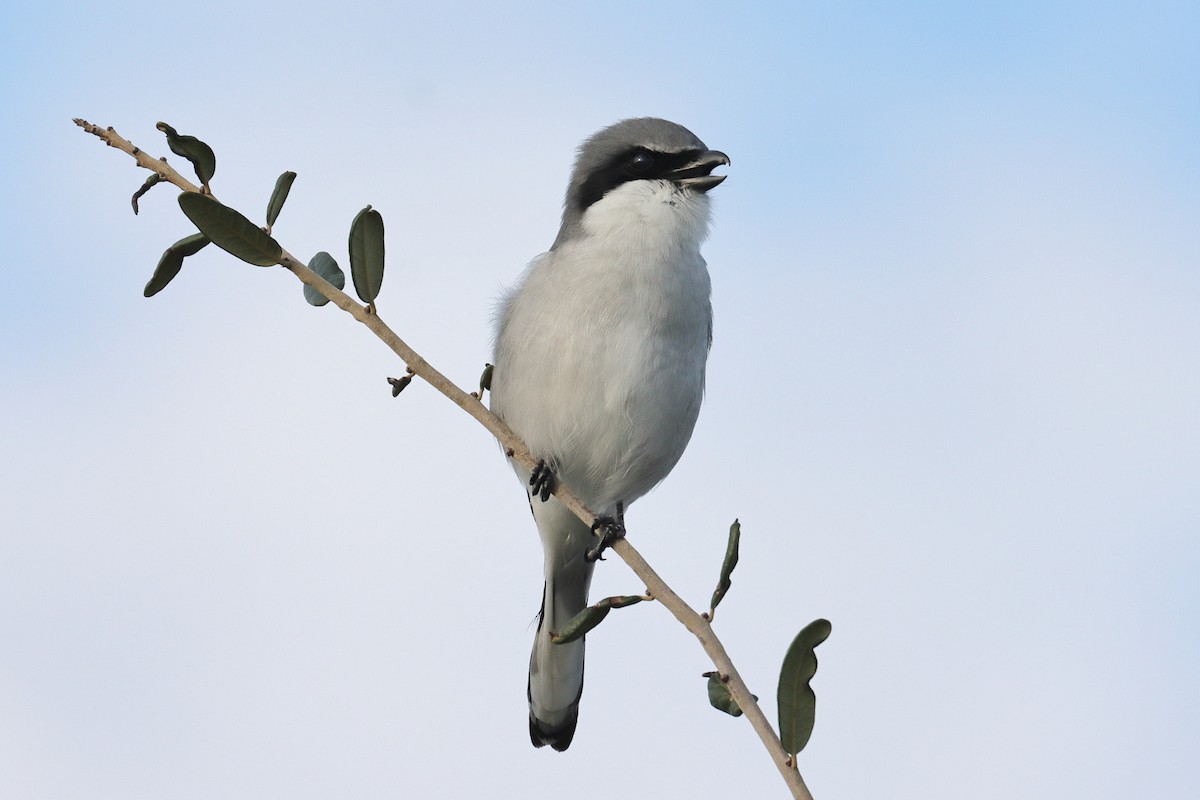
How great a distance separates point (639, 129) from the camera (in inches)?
191

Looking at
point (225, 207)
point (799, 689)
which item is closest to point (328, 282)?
point (225, 207)

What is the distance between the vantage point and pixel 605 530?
324 centimetres

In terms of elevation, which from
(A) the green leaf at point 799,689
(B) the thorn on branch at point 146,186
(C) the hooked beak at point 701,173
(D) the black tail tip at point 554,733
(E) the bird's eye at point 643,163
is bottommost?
(A) the green leaf at point 799,689

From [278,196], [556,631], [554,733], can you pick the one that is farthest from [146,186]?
[554,733]

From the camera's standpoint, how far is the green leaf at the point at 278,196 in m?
2.78

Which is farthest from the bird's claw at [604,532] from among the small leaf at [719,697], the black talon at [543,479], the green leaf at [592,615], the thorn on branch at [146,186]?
the thorn on branch at [146,186]

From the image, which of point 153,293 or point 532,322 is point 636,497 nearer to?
point 532,322

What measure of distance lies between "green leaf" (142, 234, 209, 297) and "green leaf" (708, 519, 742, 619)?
137 cm

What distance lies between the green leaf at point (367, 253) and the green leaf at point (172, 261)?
34cm

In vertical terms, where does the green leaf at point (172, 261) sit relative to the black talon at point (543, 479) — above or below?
below

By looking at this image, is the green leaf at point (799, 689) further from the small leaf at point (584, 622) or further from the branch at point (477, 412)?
the small leaf at point (584, 622)

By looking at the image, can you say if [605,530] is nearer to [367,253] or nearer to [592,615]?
[592,615]

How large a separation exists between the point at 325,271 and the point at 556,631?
7.83 feet

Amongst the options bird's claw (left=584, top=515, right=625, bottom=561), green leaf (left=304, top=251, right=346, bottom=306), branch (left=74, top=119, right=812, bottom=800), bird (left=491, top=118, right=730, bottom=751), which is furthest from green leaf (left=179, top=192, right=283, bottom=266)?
bird (left=491, top=118, right=730, bottom=751)
